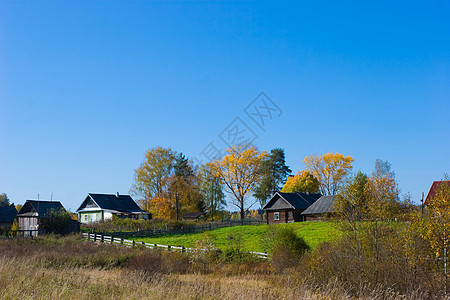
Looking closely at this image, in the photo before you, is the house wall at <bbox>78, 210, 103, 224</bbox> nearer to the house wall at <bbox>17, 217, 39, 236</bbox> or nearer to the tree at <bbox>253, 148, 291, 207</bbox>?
the house wall at <bbox>17, 217, 39, 236</bbox>

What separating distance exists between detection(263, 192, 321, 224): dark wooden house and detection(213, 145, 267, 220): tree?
7289mm

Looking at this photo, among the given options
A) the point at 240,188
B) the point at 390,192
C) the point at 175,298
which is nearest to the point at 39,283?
the point at 175,298

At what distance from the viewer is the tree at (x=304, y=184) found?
64438 millimetres

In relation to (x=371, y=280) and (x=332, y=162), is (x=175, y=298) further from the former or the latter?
(x=332, y=162)

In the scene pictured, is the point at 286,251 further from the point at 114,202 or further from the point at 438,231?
the point at 114,202

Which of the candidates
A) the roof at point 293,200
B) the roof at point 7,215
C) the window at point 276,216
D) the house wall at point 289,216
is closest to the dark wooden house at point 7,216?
the roof at point 7,215

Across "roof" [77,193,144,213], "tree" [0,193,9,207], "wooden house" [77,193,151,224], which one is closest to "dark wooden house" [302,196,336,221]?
"wooden house" [77,193,151,224]

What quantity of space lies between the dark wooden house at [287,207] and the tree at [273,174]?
14.9 m

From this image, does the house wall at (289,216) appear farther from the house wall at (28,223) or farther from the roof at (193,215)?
the house wall at (28,223)

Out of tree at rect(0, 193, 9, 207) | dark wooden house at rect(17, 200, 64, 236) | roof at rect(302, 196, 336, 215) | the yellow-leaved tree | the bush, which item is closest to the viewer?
the yellow-leaved tree

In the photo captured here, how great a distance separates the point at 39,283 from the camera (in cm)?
905

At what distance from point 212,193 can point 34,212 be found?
2624 cm

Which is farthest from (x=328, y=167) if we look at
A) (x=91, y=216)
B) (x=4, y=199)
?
(x=4, y=199)

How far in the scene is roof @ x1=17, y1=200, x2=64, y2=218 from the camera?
45062mm
